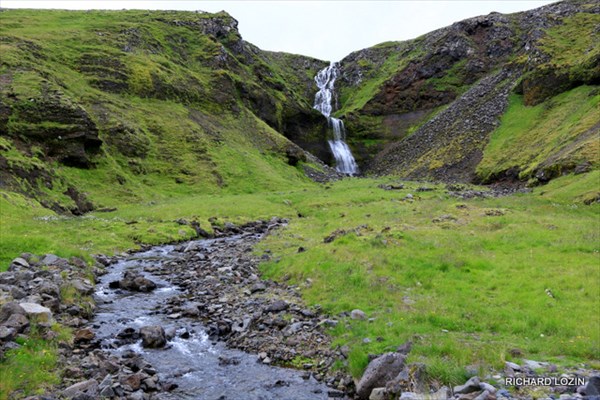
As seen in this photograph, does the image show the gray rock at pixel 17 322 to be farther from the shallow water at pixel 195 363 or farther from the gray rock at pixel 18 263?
the gray rock at pixel 18 263

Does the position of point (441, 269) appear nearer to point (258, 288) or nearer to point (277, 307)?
point (277, 307)

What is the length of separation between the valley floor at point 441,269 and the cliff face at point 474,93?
28.7m

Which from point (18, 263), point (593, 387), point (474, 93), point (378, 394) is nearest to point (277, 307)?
point (378, 394)

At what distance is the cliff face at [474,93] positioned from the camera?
7431cm

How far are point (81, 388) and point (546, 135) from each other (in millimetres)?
77054

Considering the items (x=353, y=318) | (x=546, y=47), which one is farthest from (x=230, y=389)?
(x=546, y=47)

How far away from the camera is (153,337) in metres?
16.0

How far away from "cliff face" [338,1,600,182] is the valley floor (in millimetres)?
28667

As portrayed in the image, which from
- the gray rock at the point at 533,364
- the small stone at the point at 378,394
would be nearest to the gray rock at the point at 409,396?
the small stone at the point at 378,394

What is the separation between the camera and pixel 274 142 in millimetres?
95875

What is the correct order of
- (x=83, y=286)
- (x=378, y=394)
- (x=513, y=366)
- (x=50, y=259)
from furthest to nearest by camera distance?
1. (x=50, y=259)
2. (x=83, y=286)
3. (x=378, y=394)
4. (x=513, y=366)

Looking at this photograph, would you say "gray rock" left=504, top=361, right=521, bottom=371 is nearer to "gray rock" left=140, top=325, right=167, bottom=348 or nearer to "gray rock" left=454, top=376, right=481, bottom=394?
"gray rock" left=454, top=376, right=481, bottom=394

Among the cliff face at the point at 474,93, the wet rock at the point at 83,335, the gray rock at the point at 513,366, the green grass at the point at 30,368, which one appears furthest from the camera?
the cliff face at the point at 474,93

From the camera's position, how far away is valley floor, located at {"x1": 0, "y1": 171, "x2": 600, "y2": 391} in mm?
12914
